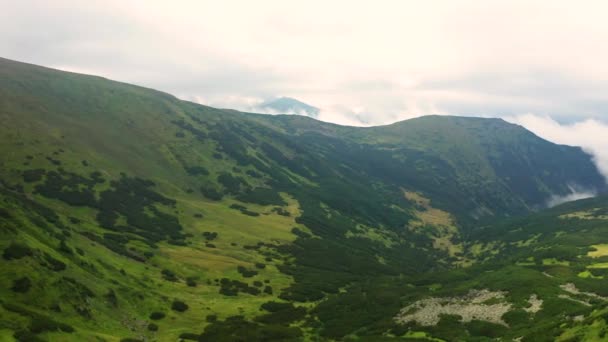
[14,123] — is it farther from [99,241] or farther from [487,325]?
[487,325]

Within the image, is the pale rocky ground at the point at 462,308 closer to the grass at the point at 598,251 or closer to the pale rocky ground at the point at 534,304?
the pale rocky ground at the point at 534,304

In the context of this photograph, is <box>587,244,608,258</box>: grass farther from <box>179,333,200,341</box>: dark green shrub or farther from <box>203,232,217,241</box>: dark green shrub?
<box>203,232,217,241</box>: dark green shrub

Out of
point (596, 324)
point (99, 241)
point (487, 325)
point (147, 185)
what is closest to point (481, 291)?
point (487, 325)

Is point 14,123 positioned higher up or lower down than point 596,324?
higher up

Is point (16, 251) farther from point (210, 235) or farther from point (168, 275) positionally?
point (210, 235)

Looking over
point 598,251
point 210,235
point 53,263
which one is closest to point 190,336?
point 53,263

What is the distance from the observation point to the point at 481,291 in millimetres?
98500

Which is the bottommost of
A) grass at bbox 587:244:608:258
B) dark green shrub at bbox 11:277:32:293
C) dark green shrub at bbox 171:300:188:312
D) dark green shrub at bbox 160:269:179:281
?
dark green shrub at bbox 171:300:188:312

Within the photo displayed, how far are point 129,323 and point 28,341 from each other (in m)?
30.2

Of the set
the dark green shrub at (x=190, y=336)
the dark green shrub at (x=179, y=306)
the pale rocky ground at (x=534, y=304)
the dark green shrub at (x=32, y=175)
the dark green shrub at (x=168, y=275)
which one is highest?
the dark green shrub at (x=32, y=175)

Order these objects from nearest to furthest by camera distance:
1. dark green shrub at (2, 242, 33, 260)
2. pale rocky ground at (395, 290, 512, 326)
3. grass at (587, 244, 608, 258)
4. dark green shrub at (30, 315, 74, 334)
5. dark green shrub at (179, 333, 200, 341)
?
1. dark green shrub at (30, 315, 74, 334)
2. dark green shrub at (2, 242, 33, 260)
3. dark green shrub at (179, 333, 200, 341)
4. pale rocky ground at (395, 290, 512, 326)
5. grass at (587, 244, 608, 258)

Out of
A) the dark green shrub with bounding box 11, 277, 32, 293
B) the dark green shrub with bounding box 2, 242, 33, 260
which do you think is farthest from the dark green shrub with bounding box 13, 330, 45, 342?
the dark green shrub with bounding box 2, 242, 33, 260

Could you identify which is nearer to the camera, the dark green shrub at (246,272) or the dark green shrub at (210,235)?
the dark green shrub at (246,272)

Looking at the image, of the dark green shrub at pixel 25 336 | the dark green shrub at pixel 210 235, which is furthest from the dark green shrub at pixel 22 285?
the dark green shrub at pixel 210 235
